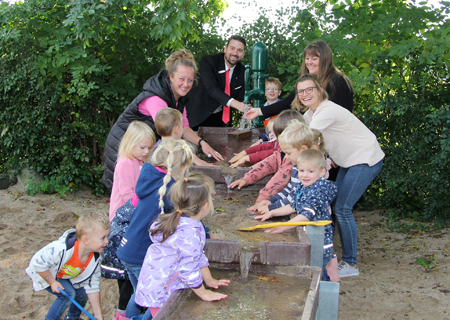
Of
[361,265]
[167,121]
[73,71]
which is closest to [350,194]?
[361,265]

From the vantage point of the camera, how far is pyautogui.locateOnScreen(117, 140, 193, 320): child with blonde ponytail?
2.39m

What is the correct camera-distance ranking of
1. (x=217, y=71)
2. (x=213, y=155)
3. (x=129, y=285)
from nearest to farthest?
(x=129, y=285) < (x=213, y=155) < (x=217, y=71)

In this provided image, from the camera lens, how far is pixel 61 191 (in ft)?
21.2

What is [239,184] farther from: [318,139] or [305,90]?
[305,90]

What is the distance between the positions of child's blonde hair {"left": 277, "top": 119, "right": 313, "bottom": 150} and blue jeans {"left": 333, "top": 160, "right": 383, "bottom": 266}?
0.66 m

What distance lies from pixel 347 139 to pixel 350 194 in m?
0.46

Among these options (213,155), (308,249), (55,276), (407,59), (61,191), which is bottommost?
(61,191)

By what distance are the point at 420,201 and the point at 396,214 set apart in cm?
37

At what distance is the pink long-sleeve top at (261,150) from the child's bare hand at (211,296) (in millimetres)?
1800

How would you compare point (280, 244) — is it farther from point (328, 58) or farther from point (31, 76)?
point (31, 76)

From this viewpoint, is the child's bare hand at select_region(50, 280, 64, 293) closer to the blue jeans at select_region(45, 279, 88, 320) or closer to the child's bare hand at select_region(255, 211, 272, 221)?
the blue jeans at select_region(45, 279, 88, 320)

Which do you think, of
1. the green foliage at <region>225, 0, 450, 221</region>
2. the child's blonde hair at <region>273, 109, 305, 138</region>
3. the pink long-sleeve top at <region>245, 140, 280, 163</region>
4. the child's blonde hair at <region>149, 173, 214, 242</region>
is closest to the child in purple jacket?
the child's blonde hair at <region>149, 173, 214, 242</region>

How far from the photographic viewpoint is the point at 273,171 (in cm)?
357

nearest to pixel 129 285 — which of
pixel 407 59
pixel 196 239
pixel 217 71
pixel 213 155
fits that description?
pixel 196 239
